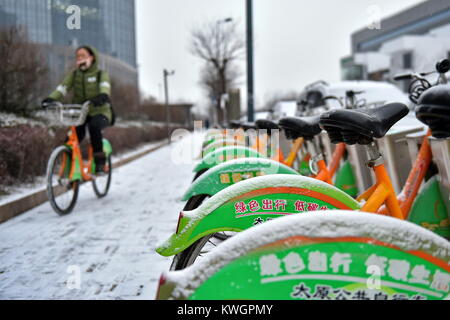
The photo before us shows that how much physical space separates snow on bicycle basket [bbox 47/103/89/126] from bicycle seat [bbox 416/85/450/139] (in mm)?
4331

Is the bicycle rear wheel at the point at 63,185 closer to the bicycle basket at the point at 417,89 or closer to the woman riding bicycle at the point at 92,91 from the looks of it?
the woman riding bicycle at the point at 92,91

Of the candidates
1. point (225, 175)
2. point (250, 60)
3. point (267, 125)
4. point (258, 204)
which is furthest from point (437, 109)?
point (250, 60)

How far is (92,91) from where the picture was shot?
573cm

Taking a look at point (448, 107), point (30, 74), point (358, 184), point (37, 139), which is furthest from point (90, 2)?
point (448, 107)

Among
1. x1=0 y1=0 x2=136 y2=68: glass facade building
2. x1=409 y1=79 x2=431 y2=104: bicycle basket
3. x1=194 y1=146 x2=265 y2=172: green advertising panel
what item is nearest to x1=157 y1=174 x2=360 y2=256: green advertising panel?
x1=409 y1=79 x2=431 y2=104: bicycle basket

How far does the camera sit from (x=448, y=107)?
4.14 ft

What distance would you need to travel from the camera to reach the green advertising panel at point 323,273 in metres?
1.14

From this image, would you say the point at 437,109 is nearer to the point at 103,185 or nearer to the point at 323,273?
the point at 323,273

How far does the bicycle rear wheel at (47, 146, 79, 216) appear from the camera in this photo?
490cm

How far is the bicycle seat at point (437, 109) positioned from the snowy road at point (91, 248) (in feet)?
6.32

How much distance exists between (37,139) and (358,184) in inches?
173

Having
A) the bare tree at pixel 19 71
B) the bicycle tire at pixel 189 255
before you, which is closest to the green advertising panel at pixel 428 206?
the bicycle tire at pixel 189 255

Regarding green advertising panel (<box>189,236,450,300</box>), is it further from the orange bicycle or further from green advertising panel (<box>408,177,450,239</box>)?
the orange bicycle
